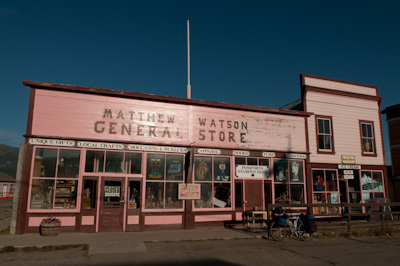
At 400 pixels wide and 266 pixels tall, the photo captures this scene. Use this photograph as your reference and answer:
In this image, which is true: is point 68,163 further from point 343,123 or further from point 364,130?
point 364,130

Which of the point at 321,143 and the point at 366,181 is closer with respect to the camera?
the point at 321,143

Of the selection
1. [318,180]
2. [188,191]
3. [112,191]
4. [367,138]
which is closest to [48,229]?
[112,191]

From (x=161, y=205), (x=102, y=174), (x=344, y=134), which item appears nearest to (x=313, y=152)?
(x=344, y=134)

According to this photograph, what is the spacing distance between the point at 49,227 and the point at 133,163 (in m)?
4.15

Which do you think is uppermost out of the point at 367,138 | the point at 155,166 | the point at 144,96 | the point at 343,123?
the point at 144,96

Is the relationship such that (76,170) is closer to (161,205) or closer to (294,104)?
(161,205)

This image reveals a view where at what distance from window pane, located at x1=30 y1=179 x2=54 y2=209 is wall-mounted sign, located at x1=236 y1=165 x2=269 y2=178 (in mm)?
8529

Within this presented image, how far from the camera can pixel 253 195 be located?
15.9 meters

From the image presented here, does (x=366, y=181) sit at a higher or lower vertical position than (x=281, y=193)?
higher

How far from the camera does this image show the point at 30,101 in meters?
13.2

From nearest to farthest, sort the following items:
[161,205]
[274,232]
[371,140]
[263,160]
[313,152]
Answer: [274,232], [161,205], [263,160], [313,152], [371,140]

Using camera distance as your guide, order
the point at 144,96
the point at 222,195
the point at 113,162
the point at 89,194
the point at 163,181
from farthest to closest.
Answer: the point at 222,195 < the point at 144,96 < the point at 163,181 < the point at 113,162 < the point at 89,194

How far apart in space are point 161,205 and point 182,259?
5852mm

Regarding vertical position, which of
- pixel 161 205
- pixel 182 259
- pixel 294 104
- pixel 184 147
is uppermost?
pixel 294 104
